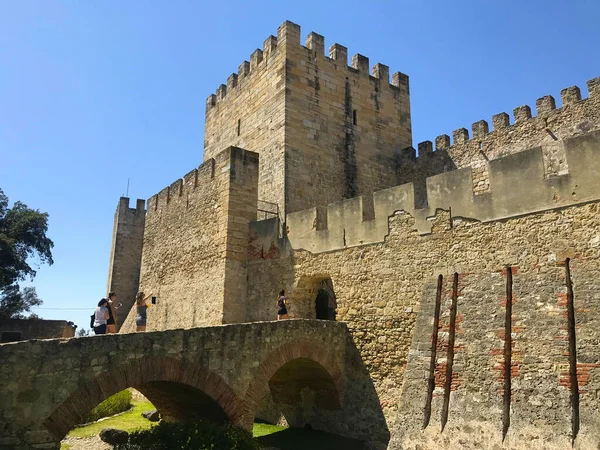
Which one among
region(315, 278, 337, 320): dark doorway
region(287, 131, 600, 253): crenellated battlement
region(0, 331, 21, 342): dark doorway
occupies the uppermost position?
region(287, 131, 600, 253): crenellated battlement

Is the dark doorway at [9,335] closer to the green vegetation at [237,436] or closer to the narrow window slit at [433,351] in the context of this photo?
the green vegetation at [237,436]

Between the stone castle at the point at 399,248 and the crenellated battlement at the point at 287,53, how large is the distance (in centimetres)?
7

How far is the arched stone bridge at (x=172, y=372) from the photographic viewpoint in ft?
22.7

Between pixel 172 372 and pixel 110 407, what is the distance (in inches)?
316

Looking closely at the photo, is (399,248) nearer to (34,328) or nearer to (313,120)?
(313,120)

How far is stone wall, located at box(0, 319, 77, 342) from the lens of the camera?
23.9 m

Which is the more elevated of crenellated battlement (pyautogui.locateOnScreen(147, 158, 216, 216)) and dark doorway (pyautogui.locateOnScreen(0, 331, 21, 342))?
crenellated battlement (pyautogui.locateOnScreen(147, 158, 216, 216))

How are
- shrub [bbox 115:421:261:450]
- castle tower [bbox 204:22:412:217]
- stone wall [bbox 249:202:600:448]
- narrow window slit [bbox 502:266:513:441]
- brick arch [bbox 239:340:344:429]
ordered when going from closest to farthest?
stone wall [bbox 249:202:600:448] → narrow window slit [bbox 502:266:513:441] → shrub [bbox 115:421:261:450] → brick arch [bbox 239:340:344:429] → castle tower [bbox 204:22:412:217]

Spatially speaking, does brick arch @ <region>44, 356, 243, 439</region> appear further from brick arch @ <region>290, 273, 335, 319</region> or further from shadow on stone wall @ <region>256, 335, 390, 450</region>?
brick arch @ <region>290, 273, 335, 319</region>

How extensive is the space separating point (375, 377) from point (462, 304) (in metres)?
2.71

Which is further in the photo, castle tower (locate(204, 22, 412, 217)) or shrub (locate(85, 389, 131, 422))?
castle tower (locate(204, 22, 412, 217))

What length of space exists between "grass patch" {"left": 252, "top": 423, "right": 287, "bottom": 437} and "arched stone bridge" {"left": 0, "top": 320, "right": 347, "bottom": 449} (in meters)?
0.82

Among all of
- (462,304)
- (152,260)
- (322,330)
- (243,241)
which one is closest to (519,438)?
(462,304)

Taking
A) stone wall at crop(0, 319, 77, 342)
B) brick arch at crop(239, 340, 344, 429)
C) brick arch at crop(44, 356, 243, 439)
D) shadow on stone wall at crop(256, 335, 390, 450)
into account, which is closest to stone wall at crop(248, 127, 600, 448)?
shadow on stone wall at crop(256, 335, 390, 450)
